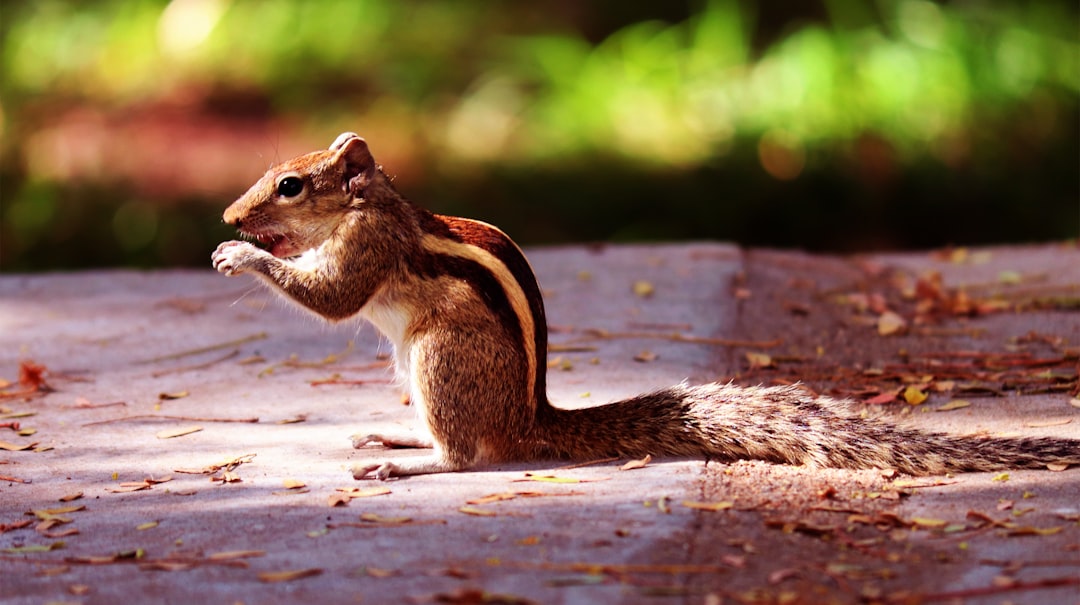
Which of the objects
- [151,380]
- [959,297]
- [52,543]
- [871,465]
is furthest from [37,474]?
[959,297]

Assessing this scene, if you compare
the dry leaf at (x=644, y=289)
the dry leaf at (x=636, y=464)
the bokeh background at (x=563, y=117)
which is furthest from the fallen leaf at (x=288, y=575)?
the bokeh background at (x=563, y=117)

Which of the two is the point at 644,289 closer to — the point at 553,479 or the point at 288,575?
the point at 553,479

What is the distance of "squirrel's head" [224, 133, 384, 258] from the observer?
125 inches

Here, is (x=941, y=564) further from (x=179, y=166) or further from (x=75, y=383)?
(x=179, y=166)

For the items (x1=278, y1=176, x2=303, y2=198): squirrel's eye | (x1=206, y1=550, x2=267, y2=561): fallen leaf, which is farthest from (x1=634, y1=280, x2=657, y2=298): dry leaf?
(x1=206, y1=550, x2=267, y2=561): fallen leaf

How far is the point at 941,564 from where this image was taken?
7.27 feet

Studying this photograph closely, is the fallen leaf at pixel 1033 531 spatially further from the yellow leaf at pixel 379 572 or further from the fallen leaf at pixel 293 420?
the fallen leaf at pixel 293 420

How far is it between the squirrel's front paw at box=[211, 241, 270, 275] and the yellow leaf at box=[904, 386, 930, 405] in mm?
1680

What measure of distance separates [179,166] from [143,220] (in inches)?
34.4

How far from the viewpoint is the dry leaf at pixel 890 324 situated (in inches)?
168

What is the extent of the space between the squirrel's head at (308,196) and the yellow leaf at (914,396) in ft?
4.87

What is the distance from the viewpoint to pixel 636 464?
114 inches

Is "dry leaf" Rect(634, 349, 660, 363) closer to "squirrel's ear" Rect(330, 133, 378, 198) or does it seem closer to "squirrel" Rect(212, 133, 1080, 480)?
"squirrel" Rect(212, 133, 1080, 480)

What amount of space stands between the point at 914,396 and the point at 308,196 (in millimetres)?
1641
